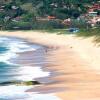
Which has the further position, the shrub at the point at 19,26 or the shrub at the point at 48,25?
the shrub at the point at 19,26

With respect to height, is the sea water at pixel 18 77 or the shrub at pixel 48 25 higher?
the sea water at pixel 18 77

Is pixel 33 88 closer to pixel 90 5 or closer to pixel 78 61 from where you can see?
pixel 78 61

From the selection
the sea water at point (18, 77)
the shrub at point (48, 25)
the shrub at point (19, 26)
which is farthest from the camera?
the shrub at point (19, 26)

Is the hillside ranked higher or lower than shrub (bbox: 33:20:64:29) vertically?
higher

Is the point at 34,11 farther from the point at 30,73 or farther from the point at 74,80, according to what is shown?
the point at 74,80

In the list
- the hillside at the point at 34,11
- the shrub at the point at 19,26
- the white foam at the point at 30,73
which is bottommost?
the shrub at the point at 19,26

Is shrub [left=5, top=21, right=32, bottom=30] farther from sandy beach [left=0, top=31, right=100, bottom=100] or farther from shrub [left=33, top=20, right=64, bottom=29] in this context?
sandy beach [left=0, top=31, right=100, bottom=100]

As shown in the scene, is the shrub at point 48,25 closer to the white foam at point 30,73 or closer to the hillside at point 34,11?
the hillside at point 34,11

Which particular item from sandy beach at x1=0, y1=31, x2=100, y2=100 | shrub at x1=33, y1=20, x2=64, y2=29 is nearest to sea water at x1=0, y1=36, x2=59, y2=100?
sandy beach at x1=0, y1=31, x2=100, y2=100

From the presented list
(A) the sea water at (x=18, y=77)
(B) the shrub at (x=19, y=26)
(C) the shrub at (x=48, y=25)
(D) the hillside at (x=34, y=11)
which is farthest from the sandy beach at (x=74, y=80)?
(D) the hillside at (x=34, y=11)

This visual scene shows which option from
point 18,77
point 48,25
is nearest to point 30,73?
point 18,77

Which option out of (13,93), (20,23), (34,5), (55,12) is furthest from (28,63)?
(34,5)
